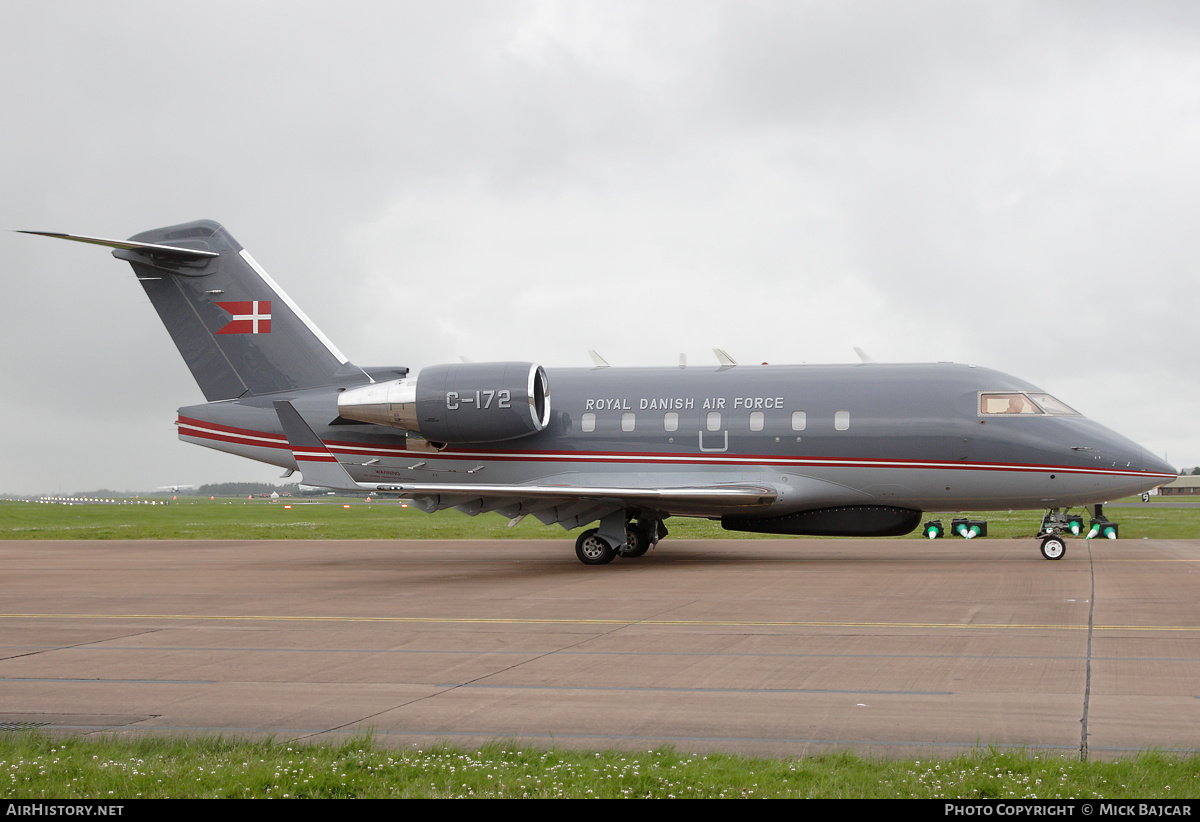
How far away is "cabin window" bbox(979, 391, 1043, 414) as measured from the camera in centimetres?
1883

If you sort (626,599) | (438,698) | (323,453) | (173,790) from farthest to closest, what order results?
(323,453) → (626,599) → (438,698) → (173,790)

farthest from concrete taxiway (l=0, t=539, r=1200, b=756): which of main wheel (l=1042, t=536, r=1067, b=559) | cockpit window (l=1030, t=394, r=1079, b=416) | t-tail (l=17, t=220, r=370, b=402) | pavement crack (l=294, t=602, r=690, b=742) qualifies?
t-tail (l=17, t=220, r=370, b=402)

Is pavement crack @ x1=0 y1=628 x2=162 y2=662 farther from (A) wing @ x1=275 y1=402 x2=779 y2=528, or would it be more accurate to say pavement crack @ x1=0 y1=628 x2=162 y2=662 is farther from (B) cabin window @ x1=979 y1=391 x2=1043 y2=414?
(B) cabin window @ x1=979 y1=391 x2=1043 y2=414

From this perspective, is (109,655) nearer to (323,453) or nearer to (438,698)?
(438,698)

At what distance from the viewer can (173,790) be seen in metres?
5.31

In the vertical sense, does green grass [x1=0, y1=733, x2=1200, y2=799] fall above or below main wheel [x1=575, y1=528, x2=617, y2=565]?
above

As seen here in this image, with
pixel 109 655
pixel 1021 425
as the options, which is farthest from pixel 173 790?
pixel 1021 425

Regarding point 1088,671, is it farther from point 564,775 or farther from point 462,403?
point 462,403

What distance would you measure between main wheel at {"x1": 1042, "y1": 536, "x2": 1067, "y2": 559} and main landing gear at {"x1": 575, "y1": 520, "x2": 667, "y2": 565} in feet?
25.5

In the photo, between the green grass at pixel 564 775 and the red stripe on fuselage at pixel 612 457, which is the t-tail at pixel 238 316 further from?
the green grass at pixel 564 775

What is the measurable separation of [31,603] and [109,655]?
5647 mm

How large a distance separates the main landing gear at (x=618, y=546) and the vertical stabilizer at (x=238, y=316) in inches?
242

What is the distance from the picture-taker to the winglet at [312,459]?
678 inches
